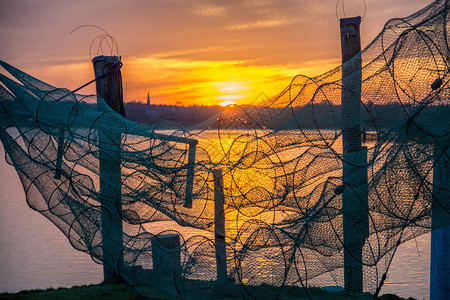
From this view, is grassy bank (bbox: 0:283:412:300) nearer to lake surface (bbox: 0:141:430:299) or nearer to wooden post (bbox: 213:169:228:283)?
wooden post (bbox: 213:169:228:283)

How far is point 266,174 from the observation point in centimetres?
563

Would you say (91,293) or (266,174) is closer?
(266,174)

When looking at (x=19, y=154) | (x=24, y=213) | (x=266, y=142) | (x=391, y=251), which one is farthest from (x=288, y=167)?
(x=24, y=213)

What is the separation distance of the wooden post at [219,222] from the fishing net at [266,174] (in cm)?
1

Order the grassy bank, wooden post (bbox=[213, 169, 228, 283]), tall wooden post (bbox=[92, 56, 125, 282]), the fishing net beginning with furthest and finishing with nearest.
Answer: the grassy bank → tall wooden post (bbox=[92, 56, 125, 282]) → wooden post (bbox=[213, 169, 228, 283]) → the fishing net

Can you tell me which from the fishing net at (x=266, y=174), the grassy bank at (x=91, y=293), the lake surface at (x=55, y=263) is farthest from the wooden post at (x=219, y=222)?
the lake surface at (x=55, y=263)

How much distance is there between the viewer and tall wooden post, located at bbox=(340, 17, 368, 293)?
490 centimetres

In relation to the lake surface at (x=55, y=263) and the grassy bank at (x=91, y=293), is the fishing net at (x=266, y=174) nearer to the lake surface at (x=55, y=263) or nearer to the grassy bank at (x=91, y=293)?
the grassy bank at (x=91, y=293)

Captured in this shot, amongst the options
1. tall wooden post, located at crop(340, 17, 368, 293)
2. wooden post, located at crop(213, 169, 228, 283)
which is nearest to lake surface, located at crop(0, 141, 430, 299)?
tall wooden post, located at crop(340, 17, 368, 293)

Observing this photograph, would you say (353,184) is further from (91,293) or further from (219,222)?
(91,293)

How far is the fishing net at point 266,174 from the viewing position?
15.6 feet

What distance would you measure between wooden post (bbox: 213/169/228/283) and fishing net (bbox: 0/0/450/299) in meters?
0.01

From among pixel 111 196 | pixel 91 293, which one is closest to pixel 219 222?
pixel 111 196

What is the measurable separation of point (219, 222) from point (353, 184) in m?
2.05
